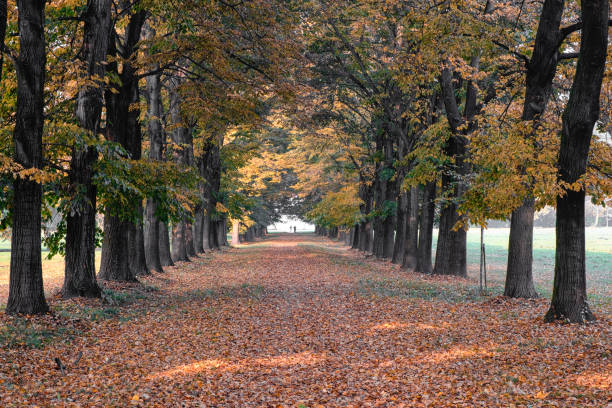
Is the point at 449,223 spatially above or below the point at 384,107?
below

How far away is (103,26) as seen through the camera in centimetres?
1165

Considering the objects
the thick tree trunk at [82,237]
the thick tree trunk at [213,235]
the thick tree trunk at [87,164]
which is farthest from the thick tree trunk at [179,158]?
the thick tree trunk at [82,237]

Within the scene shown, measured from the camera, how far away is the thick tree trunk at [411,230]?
22531 mm

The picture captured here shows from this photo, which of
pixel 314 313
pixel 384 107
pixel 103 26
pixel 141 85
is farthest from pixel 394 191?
pixel 103 26

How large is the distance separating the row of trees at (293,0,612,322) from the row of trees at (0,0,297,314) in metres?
3.44

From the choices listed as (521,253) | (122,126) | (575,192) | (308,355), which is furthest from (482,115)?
(122,126)

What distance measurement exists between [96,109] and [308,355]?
7294 millimetres

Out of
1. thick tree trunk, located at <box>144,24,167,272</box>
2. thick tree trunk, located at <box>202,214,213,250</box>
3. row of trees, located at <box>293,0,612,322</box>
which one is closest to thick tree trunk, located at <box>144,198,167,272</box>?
thick tree trunk, located at <box>144,24,167,272</box>

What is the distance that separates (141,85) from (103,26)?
1028 centimetres

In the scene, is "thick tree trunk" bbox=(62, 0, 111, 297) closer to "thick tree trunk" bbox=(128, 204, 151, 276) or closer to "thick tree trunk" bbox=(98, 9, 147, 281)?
"thick tree trunk" bbox=(98, 9, 147, 281)

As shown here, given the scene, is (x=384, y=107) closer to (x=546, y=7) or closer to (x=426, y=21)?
(x=426, y=21)

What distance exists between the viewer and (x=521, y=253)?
41.9 feet

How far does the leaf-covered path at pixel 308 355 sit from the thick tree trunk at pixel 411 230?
8.71m

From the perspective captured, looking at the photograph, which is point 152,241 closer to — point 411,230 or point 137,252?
point 137,252
